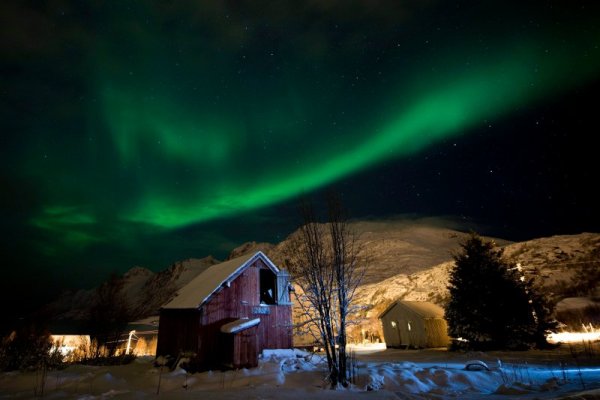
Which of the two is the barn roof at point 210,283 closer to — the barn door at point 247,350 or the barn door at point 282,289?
the barn door at point 282,289

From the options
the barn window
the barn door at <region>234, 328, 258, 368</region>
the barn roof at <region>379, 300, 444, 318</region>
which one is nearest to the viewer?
the barn door at <region>234, 328, 258, 368</region>

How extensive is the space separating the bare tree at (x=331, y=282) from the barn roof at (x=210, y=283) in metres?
10.7

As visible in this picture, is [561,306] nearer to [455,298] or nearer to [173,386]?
[455,298]

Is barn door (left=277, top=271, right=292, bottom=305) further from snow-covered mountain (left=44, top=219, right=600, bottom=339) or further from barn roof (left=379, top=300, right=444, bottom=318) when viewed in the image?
barn roof (left=379, top=300, right=444, bottom=318)

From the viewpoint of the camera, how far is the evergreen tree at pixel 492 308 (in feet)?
71.3

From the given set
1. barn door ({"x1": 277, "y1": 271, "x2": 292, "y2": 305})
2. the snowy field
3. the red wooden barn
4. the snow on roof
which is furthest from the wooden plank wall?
the snowy field

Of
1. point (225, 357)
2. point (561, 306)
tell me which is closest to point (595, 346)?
point (561, 306)

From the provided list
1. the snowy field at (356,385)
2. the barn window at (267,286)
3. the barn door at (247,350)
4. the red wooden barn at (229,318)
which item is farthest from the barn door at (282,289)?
the snowy field at (356,385)

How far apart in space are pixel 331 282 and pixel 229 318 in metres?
12.7

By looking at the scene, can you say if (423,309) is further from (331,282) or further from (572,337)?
(331,282)

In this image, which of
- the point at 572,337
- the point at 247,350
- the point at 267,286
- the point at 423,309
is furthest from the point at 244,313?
the point at 572,337

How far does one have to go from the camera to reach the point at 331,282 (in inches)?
430

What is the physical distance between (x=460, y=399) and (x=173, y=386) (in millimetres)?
10783

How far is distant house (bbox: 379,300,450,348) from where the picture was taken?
3102 centimetres
